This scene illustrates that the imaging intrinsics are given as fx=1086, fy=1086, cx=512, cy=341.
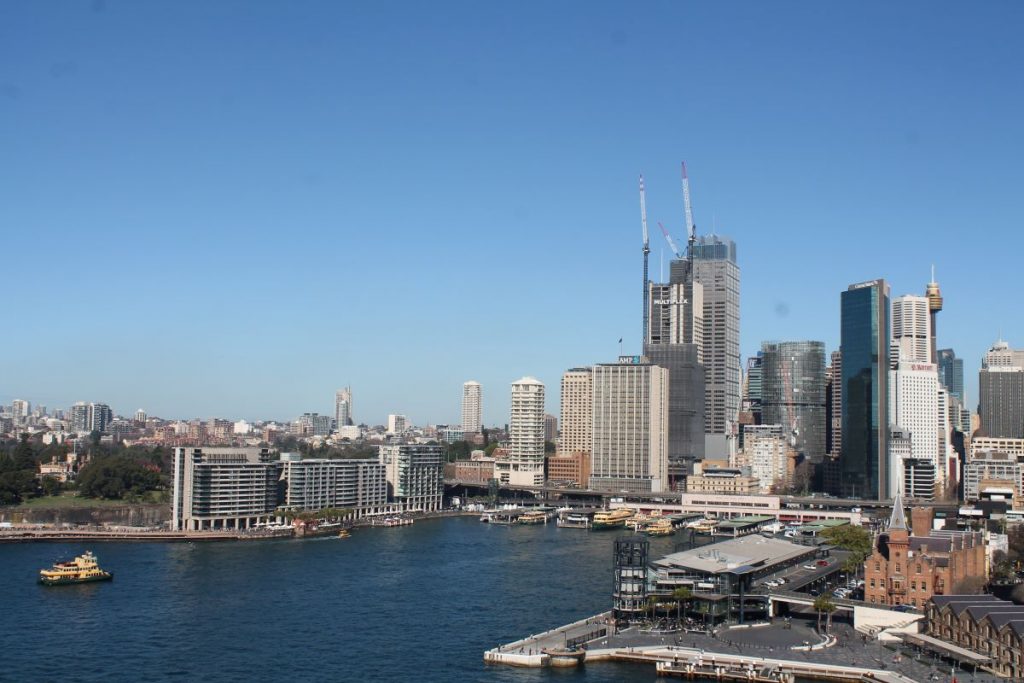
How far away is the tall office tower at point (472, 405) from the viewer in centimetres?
14700

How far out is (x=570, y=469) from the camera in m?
77.0

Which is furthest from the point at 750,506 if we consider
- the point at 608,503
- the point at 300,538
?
the point at 300,538

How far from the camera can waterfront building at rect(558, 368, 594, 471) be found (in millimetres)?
80250

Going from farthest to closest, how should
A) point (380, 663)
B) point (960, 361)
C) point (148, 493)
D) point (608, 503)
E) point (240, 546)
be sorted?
point (960, 361) → point (608, 503) → point (148, 493) → point (240, 546) → point (380, 663)

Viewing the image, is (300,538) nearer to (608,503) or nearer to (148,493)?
(148,493)

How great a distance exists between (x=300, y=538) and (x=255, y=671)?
25043 mm

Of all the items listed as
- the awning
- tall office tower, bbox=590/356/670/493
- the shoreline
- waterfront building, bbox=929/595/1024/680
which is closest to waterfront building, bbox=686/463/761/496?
tall office tower, bbox=590/356/670/493

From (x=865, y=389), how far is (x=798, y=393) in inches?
942

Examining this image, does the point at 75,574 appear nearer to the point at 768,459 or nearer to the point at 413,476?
the point at 413,476

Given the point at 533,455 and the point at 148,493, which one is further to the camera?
the point at 533,455

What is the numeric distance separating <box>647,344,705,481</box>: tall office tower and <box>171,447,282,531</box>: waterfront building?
34.3 meters

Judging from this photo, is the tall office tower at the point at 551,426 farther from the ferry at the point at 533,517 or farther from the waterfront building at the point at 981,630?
the waterfront building at the point at 981,630

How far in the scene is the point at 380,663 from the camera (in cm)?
2144

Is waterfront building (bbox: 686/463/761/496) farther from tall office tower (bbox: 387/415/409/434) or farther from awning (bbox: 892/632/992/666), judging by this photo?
tall office tower (bbox: 387/415/409/434)
